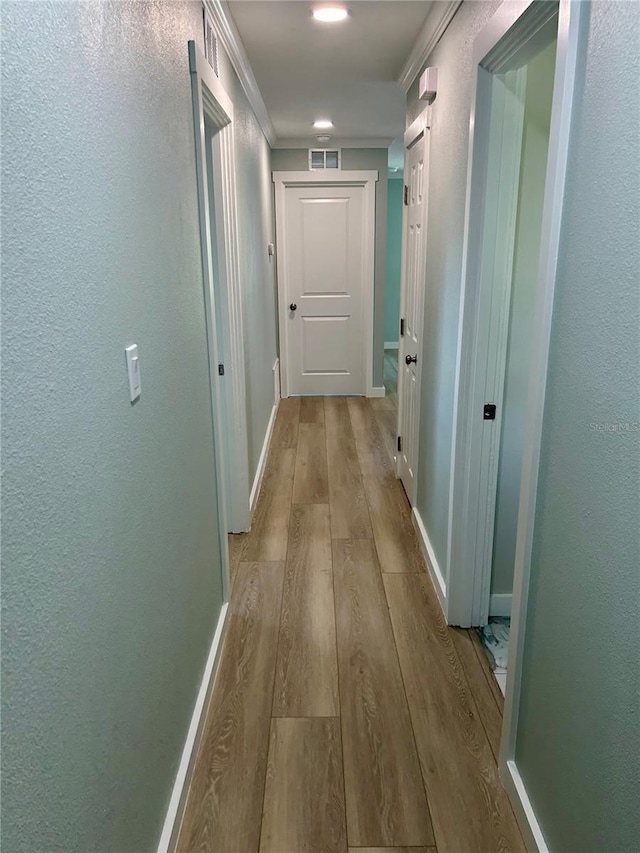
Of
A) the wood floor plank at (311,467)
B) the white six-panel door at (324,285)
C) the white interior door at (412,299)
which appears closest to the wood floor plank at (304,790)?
the white interior door at (412,299)

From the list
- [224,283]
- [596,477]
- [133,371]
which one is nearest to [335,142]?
[224,283]

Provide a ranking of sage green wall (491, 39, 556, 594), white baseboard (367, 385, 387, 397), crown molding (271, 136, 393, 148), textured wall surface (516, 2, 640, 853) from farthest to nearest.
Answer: white baseboard (367, 385, 387, 397), crown molding (271, 136, 393, 148), sage green wall (491, 39, 556, 594), textured wall surface (516, 2, 640, 853)

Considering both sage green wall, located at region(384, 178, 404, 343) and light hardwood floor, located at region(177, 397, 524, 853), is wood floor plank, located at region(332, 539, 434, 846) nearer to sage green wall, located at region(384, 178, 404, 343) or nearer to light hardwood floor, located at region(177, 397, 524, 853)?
light hardwood floor, located at region(177, 397, 524, 853)

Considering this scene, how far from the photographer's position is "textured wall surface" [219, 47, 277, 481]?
3.19 m

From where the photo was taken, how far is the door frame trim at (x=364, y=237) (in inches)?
224

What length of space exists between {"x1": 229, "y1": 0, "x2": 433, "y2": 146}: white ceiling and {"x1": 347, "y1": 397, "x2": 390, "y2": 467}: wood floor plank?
7.85 feet

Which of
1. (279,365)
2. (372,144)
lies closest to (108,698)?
(279,365)

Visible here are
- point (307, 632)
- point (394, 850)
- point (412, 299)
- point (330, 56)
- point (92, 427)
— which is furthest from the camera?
point (412, 299)

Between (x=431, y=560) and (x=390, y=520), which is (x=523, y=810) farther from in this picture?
(x=390, y=520)

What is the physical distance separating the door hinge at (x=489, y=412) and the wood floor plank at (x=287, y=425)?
256 centimetres

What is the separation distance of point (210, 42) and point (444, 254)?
1.19 metres

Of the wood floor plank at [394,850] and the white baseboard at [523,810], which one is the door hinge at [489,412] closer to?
the white baseboard at [523,810]

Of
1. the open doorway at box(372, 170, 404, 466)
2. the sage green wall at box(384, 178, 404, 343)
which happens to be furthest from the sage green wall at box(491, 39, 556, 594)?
the sage green wall at box(384, 178, 404, 343)

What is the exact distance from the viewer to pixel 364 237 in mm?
5863
